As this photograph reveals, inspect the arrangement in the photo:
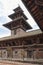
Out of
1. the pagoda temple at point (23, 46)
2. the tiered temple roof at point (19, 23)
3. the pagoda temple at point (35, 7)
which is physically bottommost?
the pagoda temple at point (23, 46)

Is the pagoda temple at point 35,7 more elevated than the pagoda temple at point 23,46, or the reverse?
the pagoda temple at point 35,7

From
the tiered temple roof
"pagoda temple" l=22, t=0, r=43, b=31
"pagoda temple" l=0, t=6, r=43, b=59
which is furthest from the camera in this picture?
the tiered temple roof

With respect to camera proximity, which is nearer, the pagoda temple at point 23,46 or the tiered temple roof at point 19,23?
the pagoda temple at point 23,46

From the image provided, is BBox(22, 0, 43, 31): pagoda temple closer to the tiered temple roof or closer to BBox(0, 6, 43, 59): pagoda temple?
BBox(0, 6, 43, 59): pagoda temple

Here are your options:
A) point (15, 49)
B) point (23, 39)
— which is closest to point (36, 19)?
point (23, 39)

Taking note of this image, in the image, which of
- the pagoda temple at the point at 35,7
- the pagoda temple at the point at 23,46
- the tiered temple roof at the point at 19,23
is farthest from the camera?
the tiered temple roof at the point at 19,23

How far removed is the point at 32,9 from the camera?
6410mm

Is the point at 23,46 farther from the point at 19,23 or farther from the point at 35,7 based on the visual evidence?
the point at 19,23

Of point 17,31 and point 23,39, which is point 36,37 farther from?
point 17,31

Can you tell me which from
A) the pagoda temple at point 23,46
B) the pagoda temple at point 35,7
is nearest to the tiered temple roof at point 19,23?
the pagoda temple at point 23,46

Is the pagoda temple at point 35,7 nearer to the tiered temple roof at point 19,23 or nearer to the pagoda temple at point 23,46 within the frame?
the pagoda temple at point 23,46

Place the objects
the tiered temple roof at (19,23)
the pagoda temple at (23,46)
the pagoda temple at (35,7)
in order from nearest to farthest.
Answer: the pagoda temple at (35,7)
the pagoda temple at (23,46)
the tiered temple roof at (19,23)

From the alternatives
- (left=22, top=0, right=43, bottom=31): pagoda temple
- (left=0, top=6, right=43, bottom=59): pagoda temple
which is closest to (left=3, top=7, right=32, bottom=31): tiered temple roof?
(left=0, top=6, right=43, bottom=59): pagoda temple

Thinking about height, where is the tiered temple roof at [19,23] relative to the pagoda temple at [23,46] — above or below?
above
